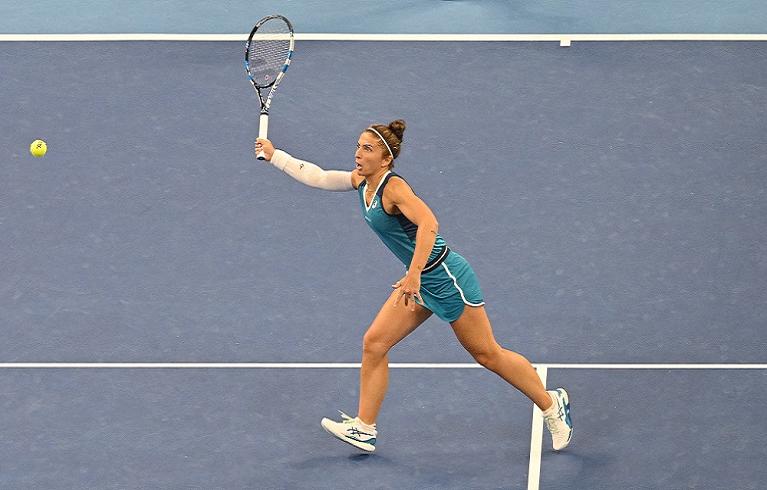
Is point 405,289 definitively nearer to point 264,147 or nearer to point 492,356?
point 492,356

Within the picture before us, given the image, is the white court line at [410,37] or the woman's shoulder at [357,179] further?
the white court line at [410,37]

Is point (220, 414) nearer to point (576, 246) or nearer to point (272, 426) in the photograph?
point (272, 426)

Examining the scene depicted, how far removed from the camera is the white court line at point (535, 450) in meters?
8.00

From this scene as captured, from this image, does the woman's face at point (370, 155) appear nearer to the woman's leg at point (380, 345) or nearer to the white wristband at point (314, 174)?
the white wristband at point (314, 174)

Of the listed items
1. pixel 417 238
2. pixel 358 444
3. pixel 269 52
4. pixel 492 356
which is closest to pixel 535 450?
pixel 492 356

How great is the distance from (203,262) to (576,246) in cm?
266

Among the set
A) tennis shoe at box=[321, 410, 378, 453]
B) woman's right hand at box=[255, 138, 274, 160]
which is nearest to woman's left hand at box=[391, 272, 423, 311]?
tennis shoe at box=[321, 410, 378, 453]

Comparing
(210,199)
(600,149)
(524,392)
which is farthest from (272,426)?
(600,149)

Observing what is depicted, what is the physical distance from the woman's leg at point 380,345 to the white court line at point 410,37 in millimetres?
4647

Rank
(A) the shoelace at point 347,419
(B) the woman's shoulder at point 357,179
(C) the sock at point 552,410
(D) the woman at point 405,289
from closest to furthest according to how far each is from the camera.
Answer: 1. (D) the woman at point 405,289
2. (B) the woman's shoulder at point 357,179
3. (C) the sock at point 552,410
4. (A) the shoelace at point 347,419

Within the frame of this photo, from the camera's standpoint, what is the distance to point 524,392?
26.4 feet

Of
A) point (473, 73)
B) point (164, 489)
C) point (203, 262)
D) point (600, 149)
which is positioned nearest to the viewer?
point (164, 489)

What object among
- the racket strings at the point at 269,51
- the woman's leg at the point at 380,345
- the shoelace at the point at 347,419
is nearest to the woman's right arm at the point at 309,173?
the woman's leg at the point at 380,345

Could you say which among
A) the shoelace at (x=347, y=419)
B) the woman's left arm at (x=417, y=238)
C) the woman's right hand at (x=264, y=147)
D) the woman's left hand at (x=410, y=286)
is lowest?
the shoelace at (x=347, y=419)
